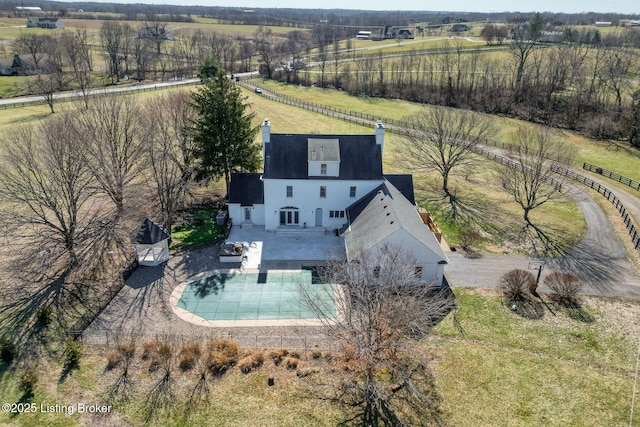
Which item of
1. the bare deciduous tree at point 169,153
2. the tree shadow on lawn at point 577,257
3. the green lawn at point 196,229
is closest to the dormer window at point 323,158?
the green lawn at point 196,229

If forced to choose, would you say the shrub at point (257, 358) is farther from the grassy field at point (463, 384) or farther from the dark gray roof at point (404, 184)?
the dark gray roof at point (404, 184)

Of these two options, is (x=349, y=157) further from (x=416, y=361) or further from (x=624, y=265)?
(x=624, y=265)

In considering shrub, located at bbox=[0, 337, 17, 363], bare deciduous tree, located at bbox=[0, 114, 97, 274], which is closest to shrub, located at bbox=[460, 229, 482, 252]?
bare deciduous tree, located at bbox=[0, 114, 97, 274]

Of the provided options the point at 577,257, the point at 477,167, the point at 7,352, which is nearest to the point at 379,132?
the point at 577,257

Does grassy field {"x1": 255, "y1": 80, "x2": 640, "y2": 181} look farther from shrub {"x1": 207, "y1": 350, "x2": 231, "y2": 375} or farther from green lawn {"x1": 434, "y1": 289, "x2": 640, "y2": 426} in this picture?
shrub {"x1": 207, "y1": 350, "x2": 231, "y2": 375}

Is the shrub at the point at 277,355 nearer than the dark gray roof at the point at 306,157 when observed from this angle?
Yes

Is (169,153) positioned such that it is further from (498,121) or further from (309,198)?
(498,121)
